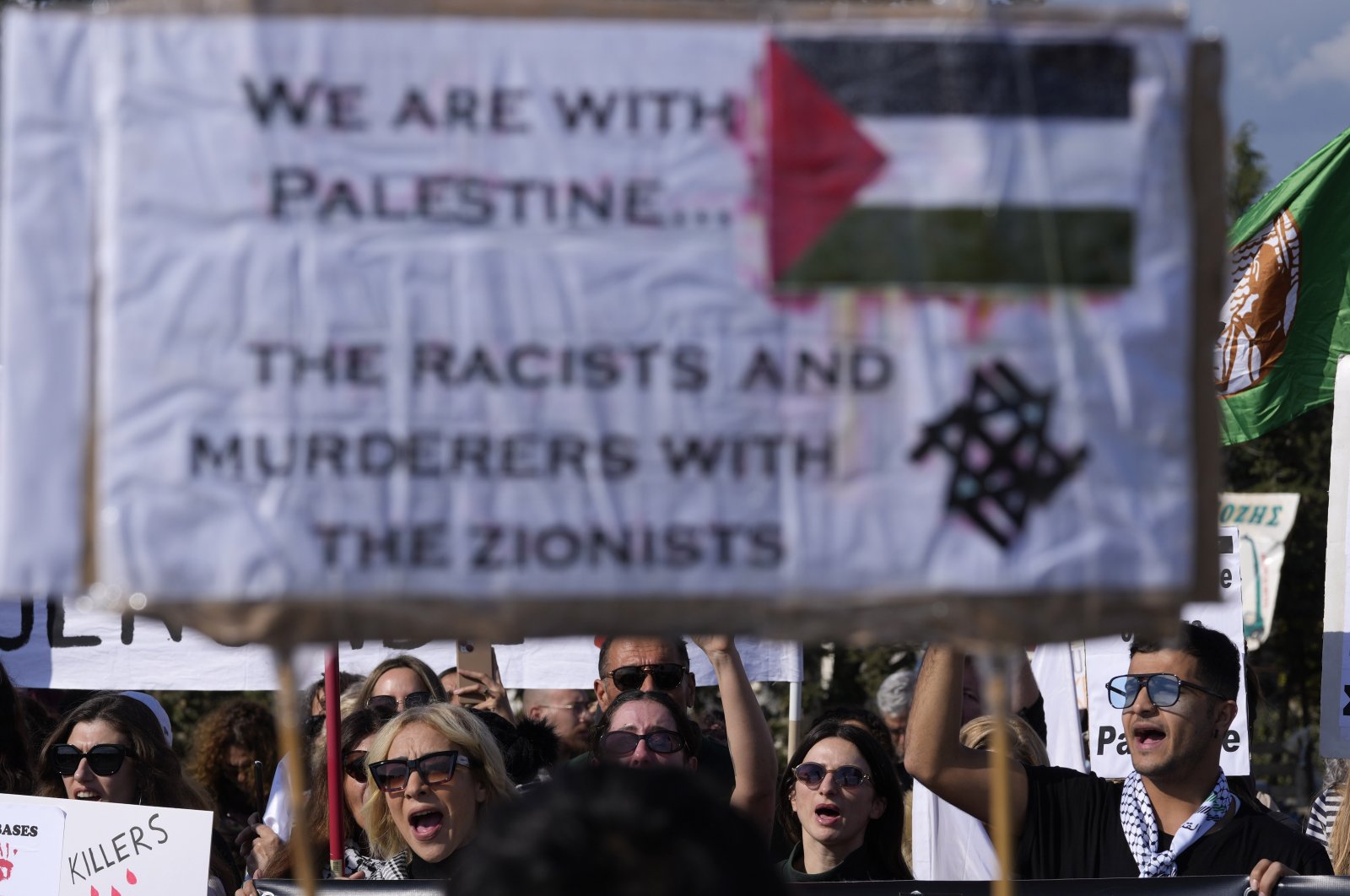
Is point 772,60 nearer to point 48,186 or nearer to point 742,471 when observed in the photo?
point 742,471

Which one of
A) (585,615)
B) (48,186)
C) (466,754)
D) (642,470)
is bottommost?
(466,754)

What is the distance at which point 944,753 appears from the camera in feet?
12.4

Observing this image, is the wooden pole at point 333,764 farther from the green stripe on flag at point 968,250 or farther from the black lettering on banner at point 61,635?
the black lettering on banner at point 61,635

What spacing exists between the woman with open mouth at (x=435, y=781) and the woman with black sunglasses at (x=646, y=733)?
343mm

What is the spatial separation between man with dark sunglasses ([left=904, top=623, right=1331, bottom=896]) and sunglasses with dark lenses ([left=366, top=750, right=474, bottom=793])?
115 centimetres

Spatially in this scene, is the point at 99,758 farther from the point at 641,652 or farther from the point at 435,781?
the point at 641,652

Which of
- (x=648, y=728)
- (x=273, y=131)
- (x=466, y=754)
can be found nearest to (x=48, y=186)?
(x=273, y=131)

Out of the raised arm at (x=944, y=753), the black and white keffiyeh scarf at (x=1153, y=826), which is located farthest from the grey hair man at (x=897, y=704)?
the raised arm at (x=944, y=753)

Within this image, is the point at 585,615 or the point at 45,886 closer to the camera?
the point at 585,615

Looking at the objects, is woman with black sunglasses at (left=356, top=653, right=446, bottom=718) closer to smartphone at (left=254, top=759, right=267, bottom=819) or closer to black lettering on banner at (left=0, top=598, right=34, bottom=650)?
smartphone at (left=254, top=759, right=267, bottom=819)

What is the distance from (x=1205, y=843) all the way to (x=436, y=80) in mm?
2997

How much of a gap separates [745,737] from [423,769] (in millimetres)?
839

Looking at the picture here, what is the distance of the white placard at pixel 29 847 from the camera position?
4523mm

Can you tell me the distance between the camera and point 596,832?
55.0 inches
